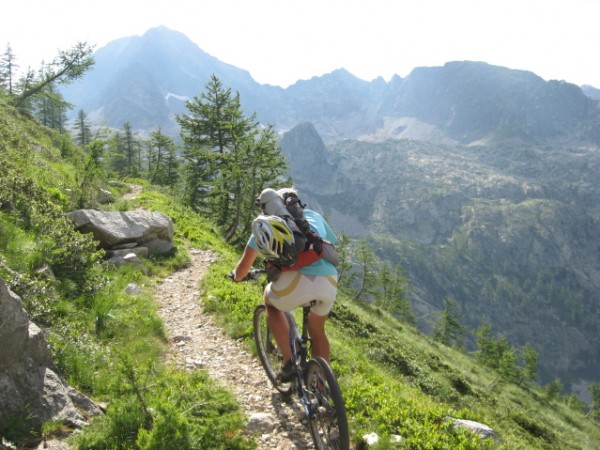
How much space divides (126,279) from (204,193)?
20.2 meters

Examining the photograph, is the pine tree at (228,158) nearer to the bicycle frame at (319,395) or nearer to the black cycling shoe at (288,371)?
the black cycling shoe at (288,371)

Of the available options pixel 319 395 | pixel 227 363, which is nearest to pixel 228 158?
pixel 227 363

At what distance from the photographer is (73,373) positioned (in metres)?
5.43

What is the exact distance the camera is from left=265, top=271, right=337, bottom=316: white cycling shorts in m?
4.30

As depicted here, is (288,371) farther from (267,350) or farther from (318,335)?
(267,350)

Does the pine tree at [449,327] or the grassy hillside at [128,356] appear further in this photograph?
the pine tree at [449,327]

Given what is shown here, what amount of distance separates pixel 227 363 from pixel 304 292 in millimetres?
4040

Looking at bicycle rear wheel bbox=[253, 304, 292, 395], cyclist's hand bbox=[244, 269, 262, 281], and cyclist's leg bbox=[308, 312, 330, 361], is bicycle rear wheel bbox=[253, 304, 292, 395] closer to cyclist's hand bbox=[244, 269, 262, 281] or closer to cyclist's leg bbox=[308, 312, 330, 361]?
cyclist's hand bbox=[244, 269, 262, 281]

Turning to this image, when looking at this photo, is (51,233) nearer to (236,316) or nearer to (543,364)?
(236,316)

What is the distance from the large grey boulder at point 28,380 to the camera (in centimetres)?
393

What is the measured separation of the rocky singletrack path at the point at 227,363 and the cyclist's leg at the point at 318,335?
4.64 ft

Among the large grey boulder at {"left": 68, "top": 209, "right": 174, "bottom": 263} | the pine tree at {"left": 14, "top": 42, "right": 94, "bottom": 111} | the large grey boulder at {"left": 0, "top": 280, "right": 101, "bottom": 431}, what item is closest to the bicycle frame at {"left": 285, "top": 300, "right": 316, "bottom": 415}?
the large grey boulder at {"left": 0, "top": 280, "right": 101, "bottom": 431}

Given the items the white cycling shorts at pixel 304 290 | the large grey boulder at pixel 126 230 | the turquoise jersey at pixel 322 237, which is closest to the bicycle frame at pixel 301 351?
the white cycling shorts at pixel 304 290

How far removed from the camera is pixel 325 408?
13.3 feet
